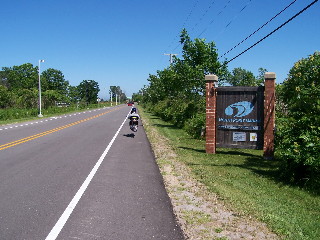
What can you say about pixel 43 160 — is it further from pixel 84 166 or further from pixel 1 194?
pixel 1 194

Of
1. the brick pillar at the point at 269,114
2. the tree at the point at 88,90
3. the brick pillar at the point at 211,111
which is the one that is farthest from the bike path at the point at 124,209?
the tree at the point at 88,90

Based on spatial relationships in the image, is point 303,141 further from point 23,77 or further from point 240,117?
point 23,77

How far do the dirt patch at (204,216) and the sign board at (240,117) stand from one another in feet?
13.7

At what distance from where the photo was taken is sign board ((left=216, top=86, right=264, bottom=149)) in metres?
11.9

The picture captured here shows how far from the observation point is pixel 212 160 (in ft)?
37.0

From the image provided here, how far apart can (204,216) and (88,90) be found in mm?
155261

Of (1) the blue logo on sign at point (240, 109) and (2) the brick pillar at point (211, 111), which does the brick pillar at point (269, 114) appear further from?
(2) the brick pillar at point (211, 111)

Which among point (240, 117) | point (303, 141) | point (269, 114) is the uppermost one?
point (269, 114)

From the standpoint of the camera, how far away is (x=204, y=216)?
5629mm

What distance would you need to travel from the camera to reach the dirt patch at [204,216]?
487cm

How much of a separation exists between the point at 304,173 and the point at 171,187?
318 cm

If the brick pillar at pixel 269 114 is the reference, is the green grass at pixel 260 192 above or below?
below

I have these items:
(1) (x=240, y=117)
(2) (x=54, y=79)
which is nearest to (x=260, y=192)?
(1) (x=240, y=117)

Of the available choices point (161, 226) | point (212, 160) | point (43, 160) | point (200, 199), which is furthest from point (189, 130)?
point (161, 226)
